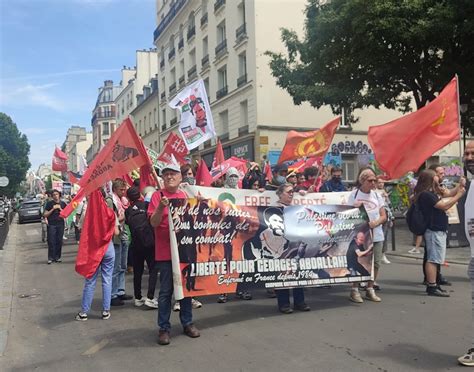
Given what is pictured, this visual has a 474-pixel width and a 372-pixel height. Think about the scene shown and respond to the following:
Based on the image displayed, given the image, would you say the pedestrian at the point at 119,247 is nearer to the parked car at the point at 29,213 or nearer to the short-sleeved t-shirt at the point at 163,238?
the short-sleeved t-shirt at the point at 163,238

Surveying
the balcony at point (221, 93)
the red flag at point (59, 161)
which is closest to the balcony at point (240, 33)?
the balcony at point (221, 93)

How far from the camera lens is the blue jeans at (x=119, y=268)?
6978mm

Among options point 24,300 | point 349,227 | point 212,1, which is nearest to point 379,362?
point 349,227

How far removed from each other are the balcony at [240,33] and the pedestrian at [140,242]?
21.2 m

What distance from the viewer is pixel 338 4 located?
15492mm

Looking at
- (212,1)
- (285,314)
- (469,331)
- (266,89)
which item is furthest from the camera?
(212,1)

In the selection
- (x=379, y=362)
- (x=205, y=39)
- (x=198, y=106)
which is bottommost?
(x=379, y=362)

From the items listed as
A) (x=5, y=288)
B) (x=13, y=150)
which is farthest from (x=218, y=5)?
(x=13, y=150)

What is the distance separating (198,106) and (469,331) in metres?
6.54

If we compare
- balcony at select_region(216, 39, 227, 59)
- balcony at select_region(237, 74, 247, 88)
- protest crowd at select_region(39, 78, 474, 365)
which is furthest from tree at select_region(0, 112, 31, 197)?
protest crowd at select_region(39, 78, 474, 365)

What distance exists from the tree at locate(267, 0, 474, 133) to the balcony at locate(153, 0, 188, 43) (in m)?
21.0

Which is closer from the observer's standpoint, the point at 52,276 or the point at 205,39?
the point at 52,276

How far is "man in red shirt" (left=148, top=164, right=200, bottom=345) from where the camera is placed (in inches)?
197

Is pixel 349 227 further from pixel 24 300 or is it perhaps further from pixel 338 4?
pixel 338 4
